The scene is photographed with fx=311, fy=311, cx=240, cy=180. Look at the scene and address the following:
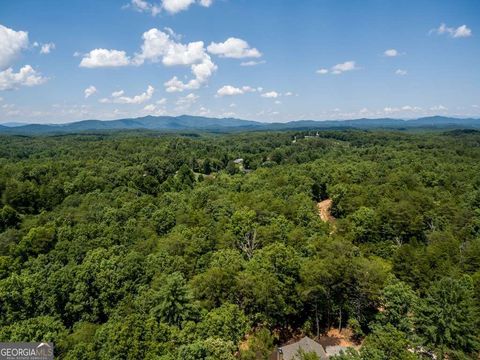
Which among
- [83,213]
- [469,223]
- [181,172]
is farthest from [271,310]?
[181,172]

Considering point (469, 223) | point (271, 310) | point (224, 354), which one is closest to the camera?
point (224, 354)

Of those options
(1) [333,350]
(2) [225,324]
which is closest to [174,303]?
(2) [225,324]

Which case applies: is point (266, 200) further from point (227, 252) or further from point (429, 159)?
point (429, 159)

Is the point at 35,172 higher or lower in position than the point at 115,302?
higher

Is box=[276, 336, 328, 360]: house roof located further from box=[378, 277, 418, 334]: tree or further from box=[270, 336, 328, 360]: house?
box=[378, 277, 418, 334]: tree

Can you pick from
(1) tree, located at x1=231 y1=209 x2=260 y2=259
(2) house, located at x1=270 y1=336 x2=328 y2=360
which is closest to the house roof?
(2) house, located at x1=270 y1=336 x2=328 y2=360

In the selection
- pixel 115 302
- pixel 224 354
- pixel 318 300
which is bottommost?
pixel 115 302

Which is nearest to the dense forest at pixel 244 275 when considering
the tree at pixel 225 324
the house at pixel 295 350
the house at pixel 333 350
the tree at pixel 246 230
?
the tree at pixel 225 324

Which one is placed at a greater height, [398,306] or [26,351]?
[398,306]

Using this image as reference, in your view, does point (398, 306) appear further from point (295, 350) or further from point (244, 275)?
point (244, 275)
